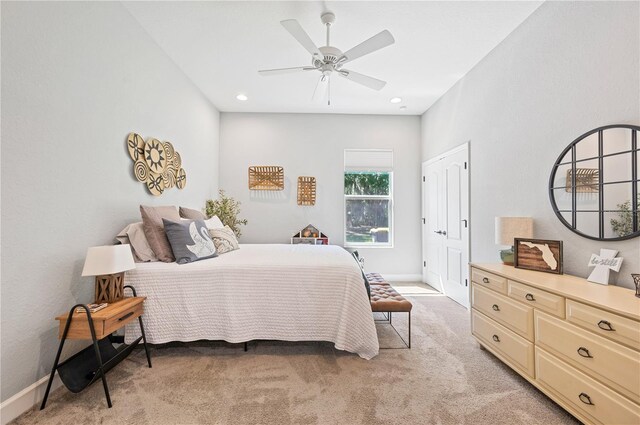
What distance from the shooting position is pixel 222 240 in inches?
111

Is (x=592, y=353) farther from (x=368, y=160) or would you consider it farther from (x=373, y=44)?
(x=368, y=160)

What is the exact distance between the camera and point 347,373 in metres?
1.98

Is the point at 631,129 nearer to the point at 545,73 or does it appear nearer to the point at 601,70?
the point at 601,70

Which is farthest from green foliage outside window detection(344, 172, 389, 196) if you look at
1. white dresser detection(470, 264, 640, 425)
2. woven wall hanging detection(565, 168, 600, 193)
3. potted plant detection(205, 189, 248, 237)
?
woven wall hanging detection(565, 168, 600, 193)

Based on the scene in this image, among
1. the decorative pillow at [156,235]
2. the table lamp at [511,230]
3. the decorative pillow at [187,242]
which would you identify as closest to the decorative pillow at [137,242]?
the decorative pillow at [156,235]

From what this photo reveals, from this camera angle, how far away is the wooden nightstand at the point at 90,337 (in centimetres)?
160

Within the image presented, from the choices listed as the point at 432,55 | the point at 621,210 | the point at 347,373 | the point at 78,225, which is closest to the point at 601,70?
the point at 621,210

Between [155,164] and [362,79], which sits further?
[155,164]

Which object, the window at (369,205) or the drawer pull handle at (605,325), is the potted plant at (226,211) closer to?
the window at (369,205)

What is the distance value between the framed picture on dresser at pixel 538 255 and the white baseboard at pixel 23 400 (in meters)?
3.46

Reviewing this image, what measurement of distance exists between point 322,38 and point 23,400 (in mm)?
3528

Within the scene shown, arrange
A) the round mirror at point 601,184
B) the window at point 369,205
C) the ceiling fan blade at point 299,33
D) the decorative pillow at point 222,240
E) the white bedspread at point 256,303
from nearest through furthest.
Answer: the round mirror at point 601,184
the ceiling fan blade at point 299,33
the white bedspread at point 256,303
the decorative pillow at point 222,240
the window at point 369,205

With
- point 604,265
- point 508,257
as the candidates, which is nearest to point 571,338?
point 604,265

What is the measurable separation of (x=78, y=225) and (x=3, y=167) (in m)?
0.58
